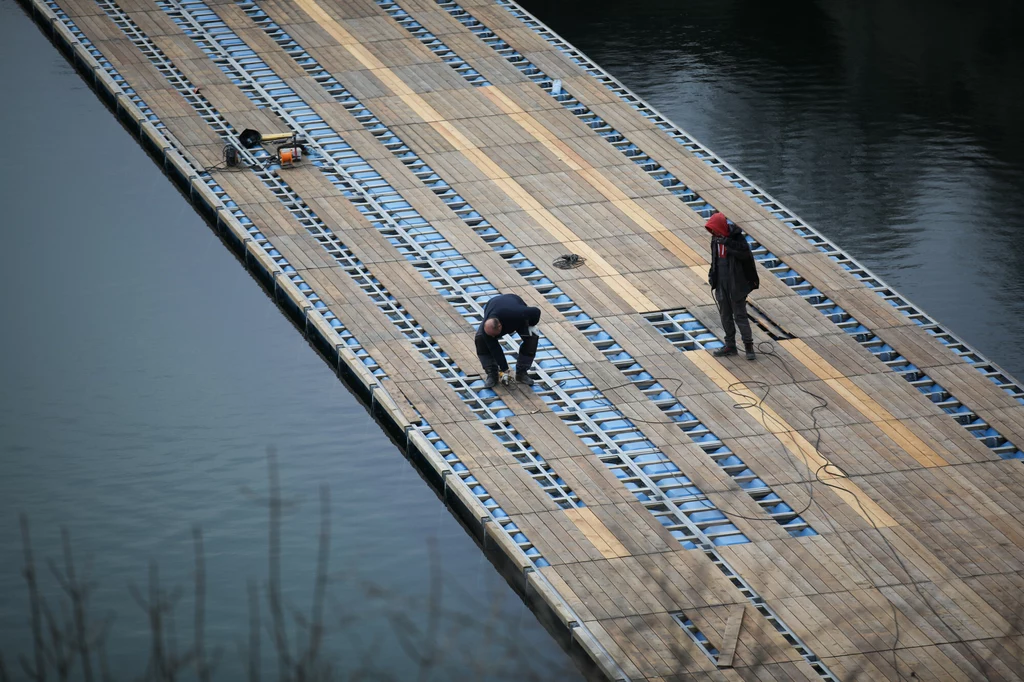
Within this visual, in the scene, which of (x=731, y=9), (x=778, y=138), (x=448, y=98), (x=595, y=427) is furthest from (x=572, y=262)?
(x=731, y=9)

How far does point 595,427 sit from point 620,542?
250cm

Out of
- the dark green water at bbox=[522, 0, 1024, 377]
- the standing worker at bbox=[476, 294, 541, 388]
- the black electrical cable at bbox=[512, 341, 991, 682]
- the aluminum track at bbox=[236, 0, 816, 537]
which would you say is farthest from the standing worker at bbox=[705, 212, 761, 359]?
the dark green water at bbox=[522, 0, 1024, 377]

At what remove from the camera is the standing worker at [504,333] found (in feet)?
60.2

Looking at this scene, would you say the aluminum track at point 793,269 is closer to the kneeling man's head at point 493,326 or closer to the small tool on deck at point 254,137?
the small tool on deck at point 254,137

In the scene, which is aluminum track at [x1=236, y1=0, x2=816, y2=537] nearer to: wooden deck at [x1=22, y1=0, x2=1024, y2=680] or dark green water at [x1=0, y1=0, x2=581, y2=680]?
wooden deck at [x1=22, y1=0, x2=1024, y2=680]

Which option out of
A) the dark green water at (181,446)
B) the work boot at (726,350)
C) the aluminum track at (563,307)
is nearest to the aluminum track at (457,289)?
the aluminum track at (563,307)

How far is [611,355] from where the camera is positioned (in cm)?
2006

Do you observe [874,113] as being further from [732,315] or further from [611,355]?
[611,355]

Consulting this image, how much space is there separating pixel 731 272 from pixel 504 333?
10.2 ft

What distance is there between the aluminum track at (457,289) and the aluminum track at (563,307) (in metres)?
0.51

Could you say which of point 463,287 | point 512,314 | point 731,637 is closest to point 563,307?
point 463,287

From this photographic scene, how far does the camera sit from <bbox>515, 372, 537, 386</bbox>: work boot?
756 inches

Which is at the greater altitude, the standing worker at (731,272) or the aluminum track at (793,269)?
the standing worker at (731,272)

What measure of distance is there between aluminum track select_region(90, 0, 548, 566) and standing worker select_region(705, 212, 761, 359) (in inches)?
168
